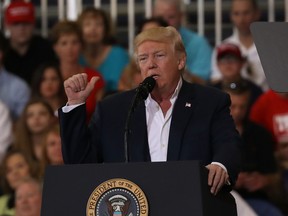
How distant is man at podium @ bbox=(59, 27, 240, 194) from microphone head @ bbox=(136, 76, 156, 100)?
29 mm

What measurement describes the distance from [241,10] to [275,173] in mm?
1933

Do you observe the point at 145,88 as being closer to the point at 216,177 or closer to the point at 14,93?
the point at 216,177

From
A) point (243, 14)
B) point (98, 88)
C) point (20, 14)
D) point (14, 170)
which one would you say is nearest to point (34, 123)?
point (14, 170)

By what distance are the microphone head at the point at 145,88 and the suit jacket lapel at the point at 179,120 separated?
24cm

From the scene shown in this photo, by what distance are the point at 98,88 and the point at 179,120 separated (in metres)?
3.56

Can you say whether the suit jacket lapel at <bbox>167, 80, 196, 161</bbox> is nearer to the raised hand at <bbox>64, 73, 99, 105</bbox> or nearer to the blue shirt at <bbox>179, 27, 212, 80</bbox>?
the raised hand at <bbox>64, 73, 99, 105</bbox>

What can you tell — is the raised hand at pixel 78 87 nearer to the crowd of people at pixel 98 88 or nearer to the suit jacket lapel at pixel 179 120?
the suit jacket lapel at pixel 179 120

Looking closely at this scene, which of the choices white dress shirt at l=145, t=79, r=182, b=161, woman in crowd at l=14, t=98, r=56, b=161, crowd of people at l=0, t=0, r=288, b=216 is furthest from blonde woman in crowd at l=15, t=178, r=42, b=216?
white dress shirt at l=145, t=79, r=182, b=161

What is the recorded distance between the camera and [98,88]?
8461 mm

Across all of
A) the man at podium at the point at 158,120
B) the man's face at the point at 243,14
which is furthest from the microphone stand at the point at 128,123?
the man's face at the point at 243,14

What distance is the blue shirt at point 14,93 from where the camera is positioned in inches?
344

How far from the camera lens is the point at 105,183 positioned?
14.3ft

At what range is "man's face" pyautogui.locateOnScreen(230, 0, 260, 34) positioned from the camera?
889 cm

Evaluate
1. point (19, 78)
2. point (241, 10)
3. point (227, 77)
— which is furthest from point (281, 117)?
point (19, 78)
